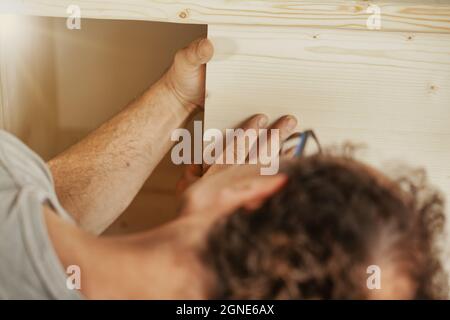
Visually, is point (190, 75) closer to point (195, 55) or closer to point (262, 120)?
point (195, 55)

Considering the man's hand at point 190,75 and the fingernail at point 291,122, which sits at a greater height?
the man's hand at point 190,75

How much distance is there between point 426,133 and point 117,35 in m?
0.67

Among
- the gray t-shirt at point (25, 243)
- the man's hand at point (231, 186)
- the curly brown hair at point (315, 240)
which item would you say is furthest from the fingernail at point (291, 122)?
the gray t-shirt at point (25, 243)

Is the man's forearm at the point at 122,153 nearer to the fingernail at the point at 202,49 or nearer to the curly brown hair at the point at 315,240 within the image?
the fingernail at the point at 202,49

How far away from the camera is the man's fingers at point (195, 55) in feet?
2.94

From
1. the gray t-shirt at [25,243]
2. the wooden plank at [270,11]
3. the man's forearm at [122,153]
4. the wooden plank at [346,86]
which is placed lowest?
the gray t-shirt at [25,243]

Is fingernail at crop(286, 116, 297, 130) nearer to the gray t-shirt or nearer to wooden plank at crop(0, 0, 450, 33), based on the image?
wooden plank at crop(0, 0, 450, 33)

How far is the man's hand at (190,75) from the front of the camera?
0.90 m

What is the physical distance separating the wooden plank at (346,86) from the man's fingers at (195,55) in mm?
16

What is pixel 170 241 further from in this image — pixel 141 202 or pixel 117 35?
pixel 117 35

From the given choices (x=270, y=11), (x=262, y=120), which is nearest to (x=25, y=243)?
(x=262, y=120)

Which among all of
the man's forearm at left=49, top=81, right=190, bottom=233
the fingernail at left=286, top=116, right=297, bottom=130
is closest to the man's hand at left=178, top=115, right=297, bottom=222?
the fingernail at left=286, top=116, right=297, bottom=130

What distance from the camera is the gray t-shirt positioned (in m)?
0.85
